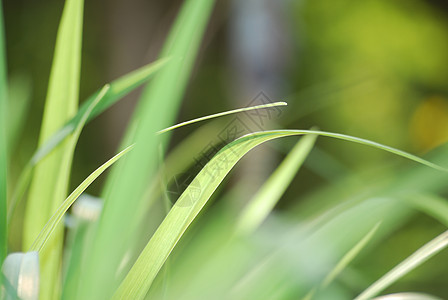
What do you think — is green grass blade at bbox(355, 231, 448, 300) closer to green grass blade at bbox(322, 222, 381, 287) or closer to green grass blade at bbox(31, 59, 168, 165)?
green grass blade at bbox(322, 222, 381, 287)

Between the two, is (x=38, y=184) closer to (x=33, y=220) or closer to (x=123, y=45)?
(x=33, y=220)

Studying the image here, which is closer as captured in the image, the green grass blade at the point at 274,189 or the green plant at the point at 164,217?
the green plant at the point at 164,217

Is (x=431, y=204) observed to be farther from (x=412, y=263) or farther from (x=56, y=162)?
(x=56, y=162)

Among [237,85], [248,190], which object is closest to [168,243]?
[248,190]

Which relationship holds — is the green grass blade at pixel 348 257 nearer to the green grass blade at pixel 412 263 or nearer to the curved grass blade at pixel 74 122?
the green grass blade at pixel 412 263

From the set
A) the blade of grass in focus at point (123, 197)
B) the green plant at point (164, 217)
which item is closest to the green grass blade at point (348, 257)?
the green plant at point (164, 217)

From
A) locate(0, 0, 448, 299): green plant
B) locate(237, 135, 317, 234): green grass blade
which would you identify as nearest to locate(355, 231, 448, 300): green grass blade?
A: locate(0, 0, 448, 299): green plant

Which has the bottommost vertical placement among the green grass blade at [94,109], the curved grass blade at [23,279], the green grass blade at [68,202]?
the curved grass blade at [23,279]
